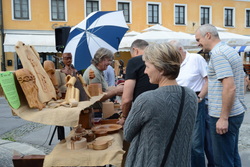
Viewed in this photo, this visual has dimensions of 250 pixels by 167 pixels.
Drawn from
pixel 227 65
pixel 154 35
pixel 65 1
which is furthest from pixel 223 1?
pixel 227 65

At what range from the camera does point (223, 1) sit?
67.5 ft

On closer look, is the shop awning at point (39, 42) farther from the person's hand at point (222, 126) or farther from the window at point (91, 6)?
the person's hand at point (222, 126)

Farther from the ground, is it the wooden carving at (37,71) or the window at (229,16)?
the window at (229,16)

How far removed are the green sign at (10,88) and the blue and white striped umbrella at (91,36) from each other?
4.75 feet

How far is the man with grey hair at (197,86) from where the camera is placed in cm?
304

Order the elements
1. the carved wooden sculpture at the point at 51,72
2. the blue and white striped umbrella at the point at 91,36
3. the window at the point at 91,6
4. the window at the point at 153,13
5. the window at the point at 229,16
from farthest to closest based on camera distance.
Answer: the window at the point at 229,16 < the window at the point at 153,13 < the window at the point at 91,6 < the blue and white striped umbrella at the point at 91,36 < the carved wooden sculpture at the point at 51,72

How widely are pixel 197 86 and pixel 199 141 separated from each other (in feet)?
2.01

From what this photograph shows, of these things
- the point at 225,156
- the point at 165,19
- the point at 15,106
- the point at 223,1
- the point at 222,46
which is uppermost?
the point at 223,1

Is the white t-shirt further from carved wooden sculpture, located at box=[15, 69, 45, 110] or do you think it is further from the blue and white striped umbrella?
carved wooden sculpture, located at box=[15, 69, 45, 110]

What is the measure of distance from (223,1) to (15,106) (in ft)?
69.9

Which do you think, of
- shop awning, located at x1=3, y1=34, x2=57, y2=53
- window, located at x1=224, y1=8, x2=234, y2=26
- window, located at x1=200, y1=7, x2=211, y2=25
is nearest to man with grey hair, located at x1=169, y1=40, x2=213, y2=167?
shop awning, located at x1=3, y1=34, x2=57, y2=53

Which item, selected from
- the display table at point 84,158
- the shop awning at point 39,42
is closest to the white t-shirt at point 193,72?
the display table at point 84,158

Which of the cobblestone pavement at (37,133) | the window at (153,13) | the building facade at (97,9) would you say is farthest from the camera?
the window at (153,13)

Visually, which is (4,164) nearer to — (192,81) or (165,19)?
(192,81)
